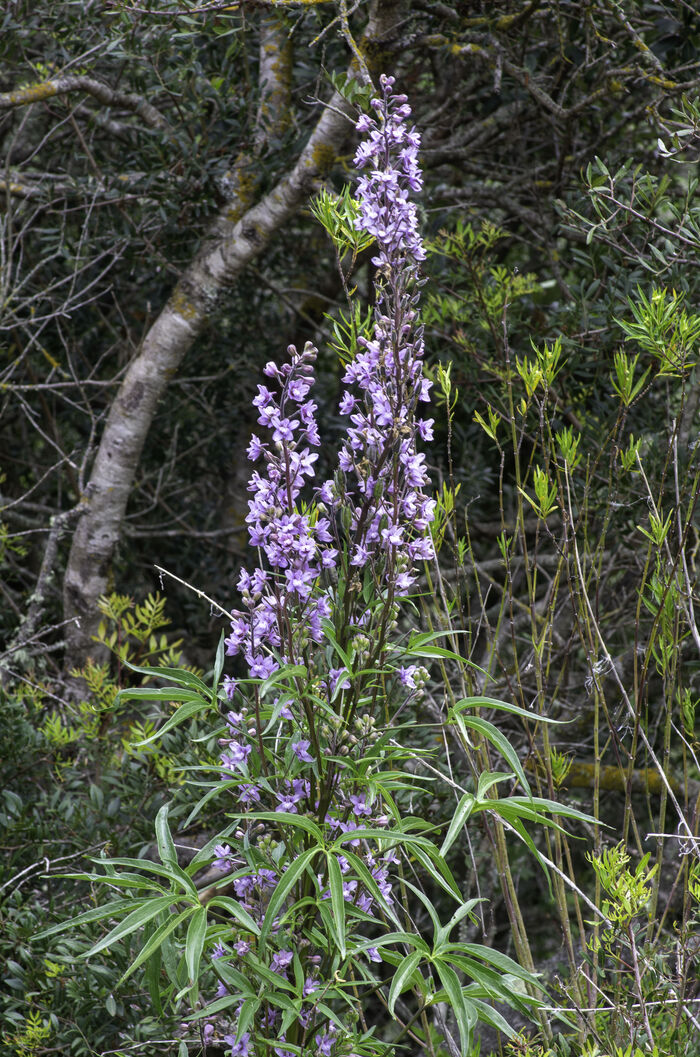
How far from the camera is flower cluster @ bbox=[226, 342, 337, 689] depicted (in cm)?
115

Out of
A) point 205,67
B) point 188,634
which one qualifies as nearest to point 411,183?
point 205,67

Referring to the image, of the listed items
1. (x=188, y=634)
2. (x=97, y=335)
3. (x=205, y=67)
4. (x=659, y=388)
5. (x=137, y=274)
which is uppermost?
(x=205, y=67)

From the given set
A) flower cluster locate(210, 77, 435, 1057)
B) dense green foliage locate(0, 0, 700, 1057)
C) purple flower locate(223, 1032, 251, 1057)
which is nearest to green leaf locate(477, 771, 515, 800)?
flower cluster locate(210, 77, 435, 1057)

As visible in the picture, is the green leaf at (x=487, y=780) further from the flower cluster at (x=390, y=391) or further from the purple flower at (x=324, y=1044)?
the purple flower at (x=324, y=1044)

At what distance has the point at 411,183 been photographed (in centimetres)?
121

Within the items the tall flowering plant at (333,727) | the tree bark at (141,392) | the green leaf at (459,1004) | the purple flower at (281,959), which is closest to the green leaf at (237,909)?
the tall flowering plant at (333,727)

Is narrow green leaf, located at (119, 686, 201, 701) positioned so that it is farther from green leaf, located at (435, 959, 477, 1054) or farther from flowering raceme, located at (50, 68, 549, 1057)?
green leaf, located at (435, 959, 477, 1054)

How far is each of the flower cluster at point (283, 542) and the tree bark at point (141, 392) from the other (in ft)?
5.34

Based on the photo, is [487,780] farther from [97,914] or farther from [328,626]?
[97,914]

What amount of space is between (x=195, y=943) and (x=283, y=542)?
0.48m

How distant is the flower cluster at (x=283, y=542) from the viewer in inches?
45.4

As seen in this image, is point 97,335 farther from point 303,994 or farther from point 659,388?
point 303,994

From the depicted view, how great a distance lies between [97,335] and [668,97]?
7.04 ft

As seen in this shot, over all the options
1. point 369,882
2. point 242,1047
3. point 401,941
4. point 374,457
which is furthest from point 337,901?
point 374,457
